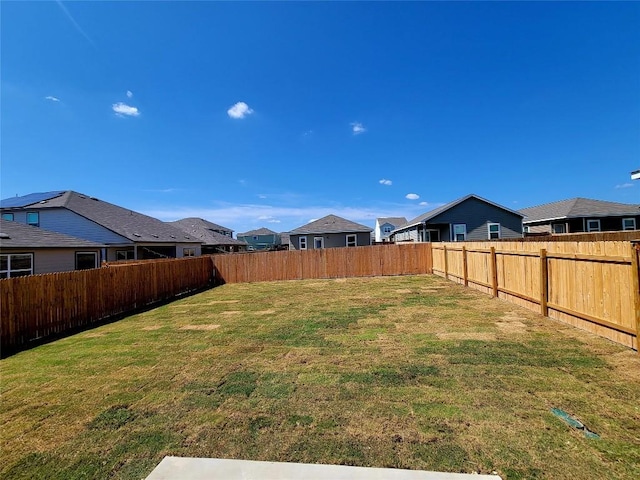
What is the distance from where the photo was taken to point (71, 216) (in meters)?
21.6

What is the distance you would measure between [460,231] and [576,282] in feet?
57.9

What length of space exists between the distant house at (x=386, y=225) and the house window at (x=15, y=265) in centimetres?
5659

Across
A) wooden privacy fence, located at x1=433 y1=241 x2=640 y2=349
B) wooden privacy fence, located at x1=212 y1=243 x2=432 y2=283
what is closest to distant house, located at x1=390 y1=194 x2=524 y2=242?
wooden privacy fence, located at x1=212 y1=243 x2=432 y2=283

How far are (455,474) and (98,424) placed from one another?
3.57 metres

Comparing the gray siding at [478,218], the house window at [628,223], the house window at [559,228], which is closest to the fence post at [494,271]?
the gray siding at [478,218]

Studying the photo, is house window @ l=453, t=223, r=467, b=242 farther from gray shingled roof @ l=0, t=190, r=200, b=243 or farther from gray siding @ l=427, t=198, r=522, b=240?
gray shingled roof @ l=0, t=190, r=200, b=243

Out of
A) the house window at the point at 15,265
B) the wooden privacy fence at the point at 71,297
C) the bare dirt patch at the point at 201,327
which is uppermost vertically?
the house window at the point at 15,265

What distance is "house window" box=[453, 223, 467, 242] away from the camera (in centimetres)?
2247

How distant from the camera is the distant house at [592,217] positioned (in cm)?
2310

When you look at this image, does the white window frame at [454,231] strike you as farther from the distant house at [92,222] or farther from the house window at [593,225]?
the distant house at [92,222]

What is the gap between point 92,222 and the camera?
71.3ft

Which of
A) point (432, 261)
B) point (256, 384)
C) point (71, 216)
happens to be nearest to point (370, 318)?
point (256, 384)

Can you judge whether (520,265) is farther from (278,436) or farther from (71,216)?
(71,216)

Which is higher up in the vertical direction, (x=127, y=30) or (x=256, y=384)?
(x=127, y=30)
